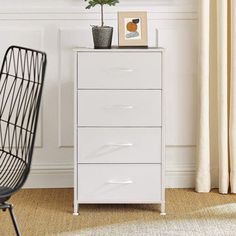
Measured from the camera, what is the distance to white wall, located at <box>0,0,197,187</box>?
13.6ft

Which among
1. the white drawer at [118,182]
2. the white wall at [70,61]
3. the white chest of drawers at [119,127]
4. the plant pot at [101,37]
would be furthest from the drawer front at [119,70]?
the white wall at [70,61]

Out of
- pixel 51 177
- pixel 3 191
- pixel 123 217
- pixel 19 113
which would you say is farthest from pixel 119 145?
pixel 3 191

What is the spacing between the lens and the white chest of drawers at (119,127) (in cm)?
367

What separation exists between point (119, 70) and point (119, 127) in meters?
0.30

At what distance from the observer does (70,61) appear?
421 cm

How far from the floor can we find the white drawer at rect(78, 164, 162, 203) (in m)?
0.09

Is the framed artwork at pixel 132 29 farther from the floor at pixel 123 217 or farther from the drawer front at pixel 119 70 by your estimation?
the floor at pixel 123 217

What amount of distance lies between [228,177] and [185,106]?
1.62ft

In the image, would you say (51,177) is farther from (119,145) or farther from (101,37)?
(101,37)

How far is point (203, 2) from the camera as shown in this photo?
405 centimetres

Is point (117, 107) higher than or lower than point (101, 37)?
lower

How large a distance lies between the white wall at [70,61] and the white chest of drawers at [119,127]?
0.55 metres

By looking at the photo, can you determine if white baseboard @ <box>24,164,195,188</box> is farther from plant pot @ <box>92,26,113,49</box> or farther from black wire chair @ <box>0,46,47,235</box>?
plant pot @ <box>92,26,113,49</box>

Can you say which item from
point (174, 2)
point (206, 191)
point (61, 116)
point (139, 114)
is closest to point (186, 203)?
point (206, 191)
